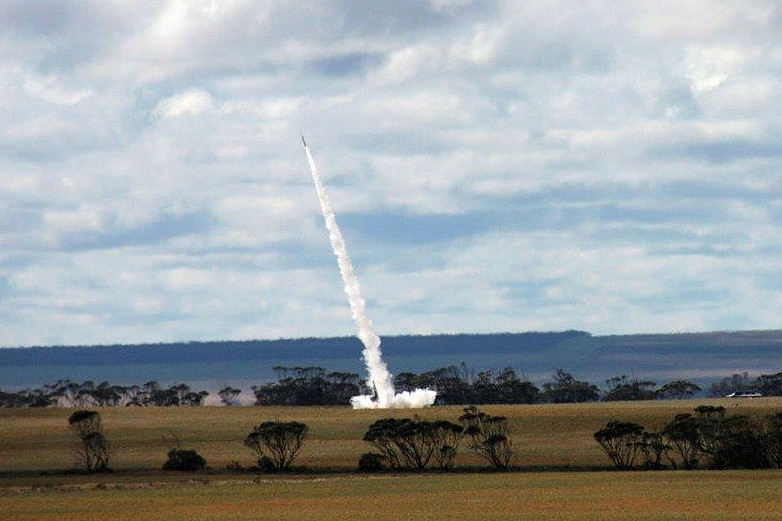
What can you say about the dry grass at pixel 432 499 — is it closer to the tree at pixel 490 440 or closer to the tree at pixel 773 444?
the tree at pixel 773 444

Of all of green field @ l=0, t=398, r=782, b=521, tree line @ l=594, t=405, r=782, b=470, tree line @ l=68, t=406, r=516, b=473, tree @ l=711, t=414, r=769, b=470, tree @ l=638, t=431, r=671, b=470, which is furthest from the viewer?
tree line @ l=68, t=406, r=516, b=473

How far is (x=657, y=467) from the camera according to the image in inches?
4793

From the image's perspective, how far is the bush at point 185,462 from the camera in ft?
412

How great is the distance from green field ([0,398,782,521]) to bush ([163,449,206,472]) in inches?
52.6

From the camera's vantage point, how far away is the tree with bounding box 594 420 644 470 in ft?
418

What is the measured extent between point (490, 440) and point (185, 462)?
77.5ft

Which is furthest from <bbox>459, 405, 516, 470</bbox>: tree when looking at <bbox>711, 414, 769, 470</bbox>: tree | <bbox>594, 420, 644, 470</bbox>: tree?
<bbox>711, 414, 769, 470</bbox>: tree

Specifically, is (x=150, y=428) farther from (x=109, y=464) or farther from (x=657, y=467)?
(x=657, y=467)

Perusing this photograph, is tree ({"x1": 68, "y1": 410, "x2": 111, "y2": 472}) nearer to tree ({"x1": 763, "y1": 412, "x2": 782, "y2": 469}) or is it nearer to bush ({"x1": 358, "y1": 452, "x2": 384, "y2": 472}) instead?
bush ({"x1": 358, "y1": 452, "x2": 384, "y2": 472})

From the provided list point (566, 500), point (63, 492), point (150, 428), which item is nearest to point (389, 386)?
point (150, 428)

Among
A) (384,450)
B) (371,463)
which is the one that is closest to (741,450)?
(371,463)

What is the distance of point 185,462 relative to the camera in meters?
126

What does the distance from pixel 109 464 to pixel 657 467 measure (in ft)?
142

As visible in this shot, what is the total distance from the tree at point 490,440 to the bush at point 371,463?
29.5ft
